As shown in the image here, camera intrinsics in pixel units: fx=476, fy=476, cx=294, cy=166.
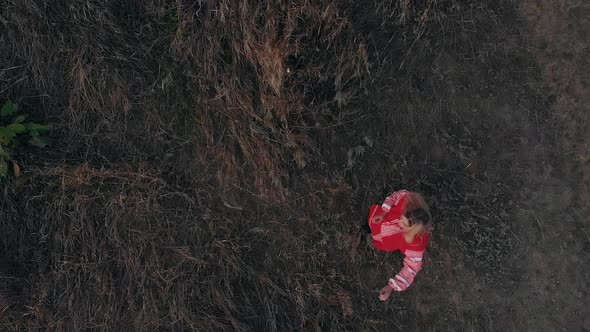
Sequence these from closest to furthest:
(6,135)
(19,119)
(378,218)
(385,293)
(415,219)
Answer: (415,219) → (378,218) → (385,293) → (6,135) → (19,119)

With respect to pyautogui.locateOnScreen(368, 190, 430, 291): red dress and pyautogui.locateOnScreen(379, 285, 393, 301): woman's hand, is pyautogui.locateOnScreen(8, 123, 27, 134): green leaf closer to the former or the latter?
pyautogui.locateOnScreen(368, 190, 430, 291): red dress

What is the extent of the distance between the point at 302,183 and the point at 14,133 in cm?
263

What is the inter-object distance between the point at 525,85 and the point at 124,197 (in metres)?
3.77

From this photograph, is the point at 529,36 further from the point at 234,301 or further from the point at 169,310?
the point at 169,310

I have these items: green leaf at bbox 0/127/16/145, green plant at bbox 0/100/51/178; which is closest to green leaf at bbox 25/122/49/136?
green plant at bbox 0/100/51/178

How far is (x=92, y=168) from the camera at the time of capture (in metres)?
4.34

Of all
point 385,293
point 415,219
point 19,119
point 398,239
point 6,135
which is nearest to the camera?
point 415,219

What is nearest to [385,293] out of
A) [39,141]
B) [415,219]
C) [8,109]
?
[415,219]

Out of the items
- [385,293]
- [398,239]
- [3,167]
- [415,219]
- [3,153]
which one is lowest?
[385,293]

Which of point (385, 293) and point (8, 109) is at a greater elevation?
point (8, 109)

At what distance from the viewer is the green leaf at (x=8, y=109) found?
4.36 metres

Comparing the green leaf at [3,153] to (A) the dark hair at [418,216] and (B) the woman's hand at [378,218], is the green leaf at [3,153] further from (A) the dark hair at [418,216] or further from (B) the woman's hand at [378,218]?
(A) the dark hair at [418,216]

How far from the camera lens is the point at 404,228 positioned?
3.67m

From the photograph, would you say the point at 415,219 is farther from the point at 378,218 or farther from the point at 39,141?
the point at 39,141
